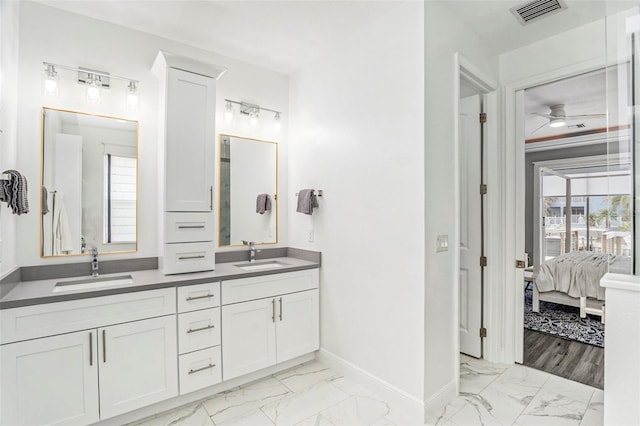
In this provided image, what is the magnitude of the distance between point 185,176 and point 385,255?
62.7 inches

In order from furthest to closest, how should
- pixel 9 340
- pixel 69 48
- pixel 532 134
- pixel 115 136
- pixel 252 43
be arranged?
pixel 532 134 < pixel 252 43 < pixel 115 136 < pixel 69 48 < pixel 9 340

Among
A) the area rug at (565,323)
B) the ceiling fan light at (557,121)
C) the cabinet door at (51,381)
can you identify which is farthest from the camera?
the ceiling fan light at (557,121)

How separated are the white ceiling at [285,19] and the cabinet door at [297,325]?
2.10m

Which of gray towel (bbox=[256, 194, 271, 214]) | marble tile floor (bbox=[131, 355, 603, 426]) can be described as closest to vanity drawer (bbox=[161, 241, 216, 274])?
gray towel (bbox=[256, 194, 271, 214])

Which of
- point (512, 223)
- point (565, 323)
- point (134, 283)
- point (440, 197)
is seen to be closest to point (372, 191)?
point (440, 197)

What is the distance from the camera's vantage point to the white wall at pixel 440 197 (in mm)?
2145

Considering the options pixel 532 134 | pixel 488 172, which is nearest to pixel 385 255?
pixel 488 172

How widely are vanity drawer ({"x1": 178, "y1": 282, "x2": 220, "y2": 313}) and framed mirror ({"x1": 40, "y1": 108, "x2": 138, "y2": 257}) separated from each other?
66cm

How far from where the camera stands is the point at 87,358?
189cm

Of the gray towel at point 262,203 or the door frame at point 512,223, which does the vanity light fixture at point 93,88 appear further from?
the door frame at point 512,223

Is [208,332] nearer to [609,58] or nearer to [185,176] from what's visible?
[185,176]

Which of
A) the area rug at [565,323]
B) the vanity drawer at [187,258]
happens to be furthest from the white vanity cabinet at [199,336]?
the area rug at [565,323]

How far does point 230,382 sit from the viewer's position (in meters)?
2.48

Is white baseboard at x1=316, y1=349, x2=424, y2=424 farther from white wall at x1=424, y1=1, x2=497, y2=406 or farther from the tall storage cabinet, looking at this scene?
the tall storage cabinet
